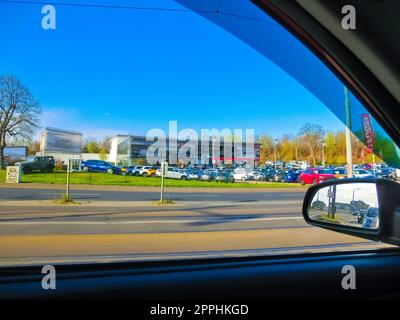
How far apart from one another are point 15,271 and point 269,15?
74.9 inches

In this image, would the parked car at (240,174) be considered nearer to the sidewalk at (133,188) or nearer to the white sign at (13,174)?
the sidewalk at (133,188)

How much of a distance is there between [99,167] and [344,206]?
153 centimetres

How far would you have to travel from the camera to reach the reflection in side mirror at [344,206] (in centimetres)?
192

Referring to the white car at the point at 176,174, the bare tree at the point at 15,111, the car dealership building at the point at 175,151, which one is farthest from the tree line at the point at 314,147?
the bare tree at the point at 15,111

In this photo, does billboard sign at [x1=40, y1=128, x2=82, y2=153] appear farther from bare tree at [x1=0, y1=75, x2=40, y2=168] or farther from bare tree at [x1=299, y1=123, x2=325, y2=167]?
bare tree at [x1=299, y1=123, x2=325, y2=167]

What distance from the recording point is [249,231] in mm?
2691

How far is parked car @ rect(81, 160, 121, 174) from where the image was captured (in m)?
2.38

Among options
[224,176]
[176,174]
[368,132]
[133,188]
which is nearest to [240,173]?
[224,176]

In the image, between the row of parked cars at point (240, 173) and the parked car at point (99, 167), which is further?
the parked car at point (99, 167)

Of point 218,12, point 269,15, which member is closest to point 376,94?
point 269,15

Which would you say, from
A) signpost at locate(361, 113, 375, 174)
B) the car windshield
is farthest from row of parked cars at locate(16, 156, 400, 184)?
the car windshield

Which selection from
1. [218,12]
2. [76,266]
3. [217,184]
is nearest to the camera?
[76,266]

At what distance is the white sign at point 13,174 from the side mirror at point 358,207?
66.5 inches

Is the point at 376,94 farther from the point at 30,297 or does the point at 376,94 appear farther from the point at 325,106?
the point at 30,297
